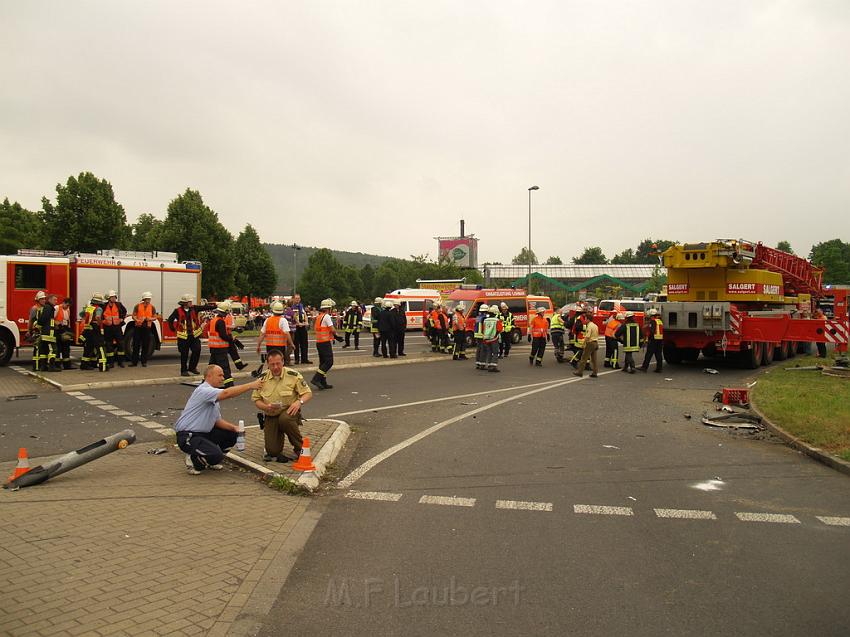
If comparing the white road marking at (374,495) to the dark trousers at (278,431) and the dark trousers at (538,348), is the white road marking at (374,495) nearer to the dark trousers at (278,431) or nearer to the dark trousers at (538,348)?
the dark trousers at (278,431)

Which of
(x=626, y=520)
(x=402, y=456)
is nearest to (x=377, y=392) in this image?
(x=402, y=456)

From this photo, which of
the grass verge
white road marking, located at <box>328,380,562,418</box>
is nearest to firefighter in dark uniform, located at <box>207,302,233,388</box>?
white road marking, located at <box>328,380,562,418</box>

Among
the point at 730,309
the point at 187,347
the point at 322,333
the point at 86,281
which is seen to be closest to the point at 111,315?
the point at 187,347

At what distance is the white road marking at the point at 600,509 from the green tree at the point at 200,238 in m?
43.3

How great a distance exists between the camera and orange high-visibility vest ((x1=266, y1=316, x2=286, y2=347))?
12.3m

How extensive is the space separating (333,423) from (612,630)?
634 cm

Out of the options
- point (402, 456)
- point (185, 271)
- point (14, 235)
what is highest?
point (14, 235)

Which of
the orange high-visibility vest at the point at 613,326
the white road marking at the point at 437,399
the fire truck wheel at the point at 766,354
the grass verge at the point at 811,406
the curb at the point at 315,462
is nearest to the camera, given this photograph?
the curb at the point at 315,462

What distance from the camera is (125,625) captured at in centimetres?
381

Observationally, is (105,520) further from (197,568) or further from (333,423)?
(333,423)

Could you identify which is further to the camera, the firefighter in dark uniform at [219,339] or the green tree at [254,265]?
the green tree at [254,265]

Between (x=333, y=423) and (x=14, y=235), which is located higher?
(x=14, y=235)

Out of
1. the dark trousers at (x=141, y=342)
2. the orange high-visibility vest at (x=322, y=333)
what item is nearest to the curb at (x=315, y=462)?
the orange high-visibility vest at (x=322, y=333)

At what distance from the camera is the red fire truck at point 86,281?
55.0ft
